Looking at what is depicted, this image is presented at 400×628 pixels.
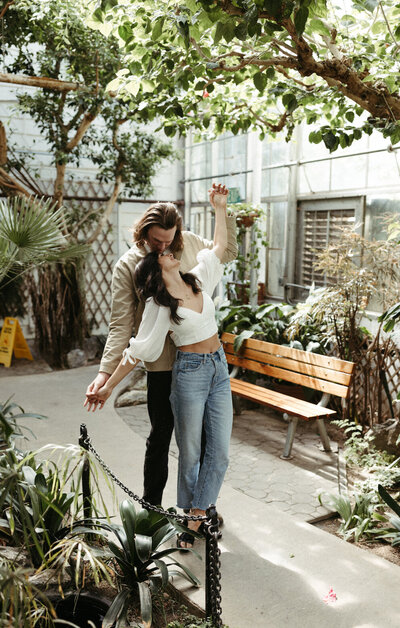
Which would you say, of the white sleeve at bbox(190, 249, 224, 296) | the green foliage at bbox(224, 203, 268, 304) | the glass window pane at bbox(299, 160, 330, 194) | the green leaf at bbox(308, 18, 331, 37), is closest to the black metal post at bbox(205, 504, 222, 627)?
the white sleeve at bbox(190, 249, 224, 296)

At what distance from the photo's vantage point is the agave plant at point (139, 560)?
2264mm

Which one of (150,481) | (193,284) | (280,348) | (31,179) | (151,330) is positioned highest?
(31,179)

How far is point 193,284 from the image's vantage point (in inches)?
115

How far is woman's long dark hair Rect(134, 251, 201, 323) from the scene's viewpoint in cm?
275

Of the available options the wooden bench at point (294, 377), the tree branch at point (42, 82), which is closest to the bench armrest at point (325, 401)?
the wooden bench at point (294, 377)

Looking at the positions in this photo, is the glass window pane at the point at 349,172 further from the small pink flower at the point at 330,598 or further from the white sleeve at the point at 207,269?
the small pink flower at the point at 330,598

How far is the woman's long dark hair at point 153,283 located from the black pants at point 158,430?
16.0 inches

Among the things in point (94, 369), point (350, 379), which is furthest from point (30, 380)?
point (350, 379)

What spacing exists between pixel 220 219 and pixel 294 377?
2183mm

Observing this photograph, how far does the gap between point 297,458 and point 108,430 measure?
1.67 meters

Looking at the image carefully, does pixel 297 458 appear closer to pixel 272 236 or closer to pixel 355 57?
pixel 355 57

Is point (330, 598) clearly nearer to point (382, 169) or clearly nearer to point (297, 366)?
point (297, 366)

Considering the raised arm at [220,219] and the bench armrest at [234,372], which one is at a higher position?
the raised arm at [220,219]

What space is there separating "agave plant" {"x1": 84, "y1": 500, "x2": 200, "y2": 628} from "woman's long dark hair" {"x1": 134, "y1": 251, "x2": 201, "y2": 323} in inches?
37.0
